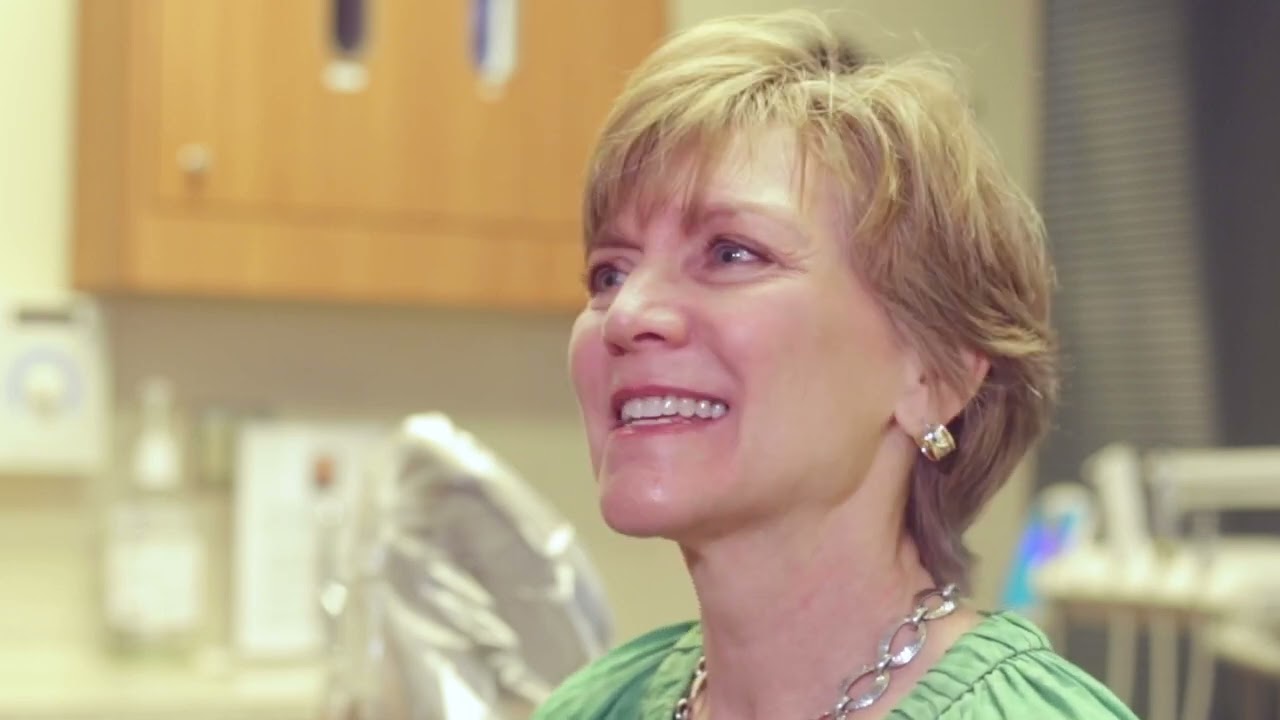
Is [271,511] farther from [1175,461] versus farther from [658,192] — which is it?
[658,192]

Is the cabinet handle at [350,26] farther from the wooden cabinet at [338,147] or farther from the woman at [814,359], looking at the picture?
the woman at [814,359]

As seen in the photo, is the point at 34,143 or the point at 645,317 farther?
the point at 34,143

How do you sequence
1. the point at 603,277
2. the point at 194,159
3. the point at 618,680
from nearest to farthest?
the point at 603,277 → the point at 618,680 → the point at 194,159

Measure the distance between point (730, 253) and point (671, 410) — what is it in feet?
0.32

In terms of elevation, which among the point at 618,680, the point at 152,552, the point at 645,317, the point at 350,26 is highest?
the point at 350,26

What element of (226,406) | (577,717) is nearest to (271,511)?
(226,406)

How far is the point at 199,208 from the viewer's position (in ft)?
7.50

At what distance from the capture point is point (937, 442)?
1.08 m

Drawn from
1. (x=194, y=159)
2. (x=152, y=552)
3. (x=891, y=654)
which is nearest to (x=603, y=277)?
(x=891, y=654)

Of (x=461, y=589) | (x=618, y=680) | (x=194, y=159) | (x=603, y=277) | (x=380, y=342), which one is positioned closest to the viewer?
(x=603, y=277)

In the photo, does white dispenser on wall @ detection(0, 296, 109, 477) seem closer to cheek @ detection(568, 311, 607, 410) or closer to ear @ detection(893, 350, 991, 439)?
cheek @ detection(568, 311, 607, 410)

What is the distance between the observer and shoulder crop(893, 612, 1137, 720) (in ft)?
3.24

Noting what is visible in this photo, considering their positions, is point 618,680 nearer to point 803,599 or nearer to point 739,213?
point 803,599

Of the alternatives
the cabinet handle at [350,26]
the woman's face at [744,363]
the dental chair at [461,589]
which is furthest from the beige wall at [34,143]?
the woman's face at [744,363]
